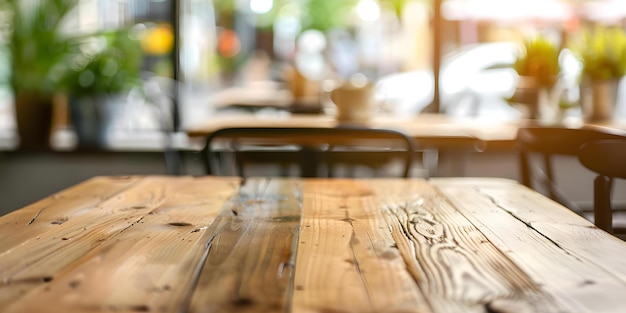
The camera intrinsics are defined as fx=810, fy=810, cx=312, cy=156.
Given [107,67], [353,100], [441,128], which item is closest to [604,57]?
[441,128]

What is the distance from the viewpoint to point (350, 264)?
992 mm

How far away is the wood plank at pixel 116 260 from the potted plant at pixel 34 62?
338cm

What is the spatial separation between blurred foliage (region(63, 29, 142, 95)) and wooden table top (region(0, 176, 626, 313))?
3.14m

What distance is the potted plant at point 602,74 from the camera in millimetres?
3268

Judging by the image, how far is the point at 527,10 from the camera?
15.8 feet

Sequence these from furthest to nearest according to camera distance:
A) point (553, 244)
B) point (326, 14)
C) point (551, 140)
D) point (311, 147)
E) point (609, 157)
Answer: point (326, 14) → point (311, 147) → point (551, 140) → point (609, 157) → point (553, 244)

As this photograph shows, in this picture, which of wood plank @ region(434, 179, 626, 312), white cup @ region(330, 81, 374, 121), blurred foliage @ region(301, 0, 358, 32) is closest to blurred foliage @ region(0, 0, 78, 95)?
blurred foliage @ region(301, 0, 358, 32)

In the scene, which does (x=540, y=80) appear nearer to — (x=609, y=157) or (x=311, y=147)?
(x=311, y=147)

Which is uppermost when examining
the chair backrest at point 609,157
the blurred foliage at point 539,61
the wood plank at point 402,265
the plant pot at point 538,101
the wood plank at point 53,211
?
the blurred foliage at point 539,61

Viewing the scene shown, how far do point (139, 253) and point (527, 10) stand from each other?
164 inches

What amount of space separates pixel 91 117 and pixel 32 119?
34 centimetres

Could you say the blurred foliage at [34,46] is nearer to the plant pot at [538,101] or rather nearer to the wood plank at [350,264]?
the plant pot at [538,101]

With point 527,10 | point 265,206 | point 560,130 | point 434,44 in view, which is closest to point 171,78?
point 434,44

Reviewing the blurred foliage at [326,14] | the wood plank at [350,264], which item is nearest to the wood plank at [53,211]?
the wood plank at [350,264]
